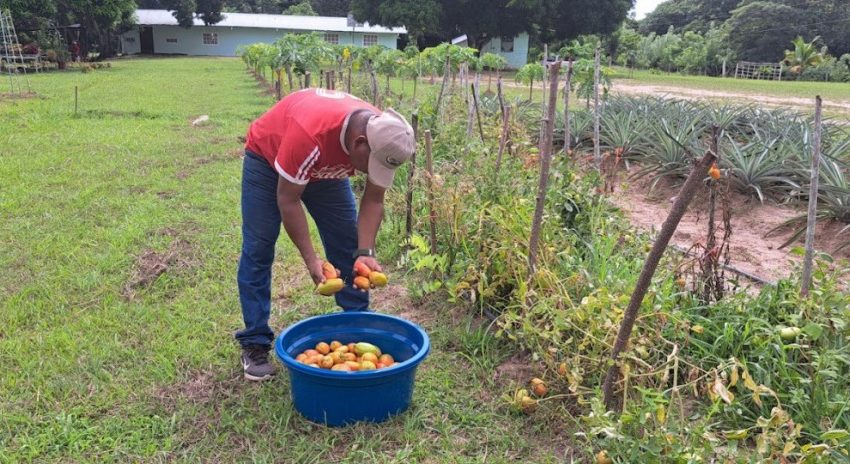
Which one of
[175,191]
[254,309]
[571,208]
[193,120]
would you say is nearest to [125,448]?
[254,309]

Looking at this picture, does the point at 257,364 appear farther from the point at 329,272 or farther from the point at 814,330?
the point at 814,330

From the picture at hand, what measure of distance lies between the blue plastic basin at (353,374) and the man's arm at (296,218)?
0.96 feet

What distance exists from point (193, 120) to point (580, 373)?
9871mm

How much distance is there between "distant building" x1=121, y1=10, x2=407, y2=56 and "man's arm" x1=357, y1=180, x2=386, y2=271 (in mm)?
41125

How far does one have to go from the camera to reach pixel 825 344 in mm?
2484

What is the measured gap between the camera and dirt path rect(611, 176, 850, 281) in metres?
4.24

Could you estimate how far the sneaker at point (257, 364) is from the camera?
279 centimetres

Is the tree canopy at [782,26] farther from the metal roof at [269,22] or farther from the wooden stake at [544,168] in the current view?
the wooden stake at [544,168]

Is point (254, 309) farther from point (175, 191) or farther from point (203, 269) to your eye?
point (175, 191)

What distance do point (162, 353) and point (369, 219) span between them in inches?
46.0

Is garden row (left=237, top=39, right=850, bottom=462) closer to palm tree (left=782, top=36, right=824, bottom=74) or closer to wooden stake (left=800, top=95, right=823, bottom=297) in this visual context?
wooden stake (left=800, top=95, right=823, bottom=297)

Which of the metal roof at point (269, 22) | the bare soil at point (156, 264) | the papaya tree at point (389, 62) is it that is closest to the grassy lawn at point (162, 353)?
the bare soil at point (156, 264)

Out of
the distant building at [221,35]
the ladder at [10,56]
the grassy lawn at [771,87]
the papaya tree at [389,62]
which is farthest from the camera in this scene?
the distant building at [221,35]

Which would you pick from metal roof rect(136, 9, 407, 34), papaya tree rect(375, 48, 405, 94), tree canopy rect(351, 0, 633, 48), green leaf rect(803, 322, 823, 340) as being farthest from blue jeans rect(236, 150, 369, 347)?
metal roof rect(136, 9, 407, 34)
